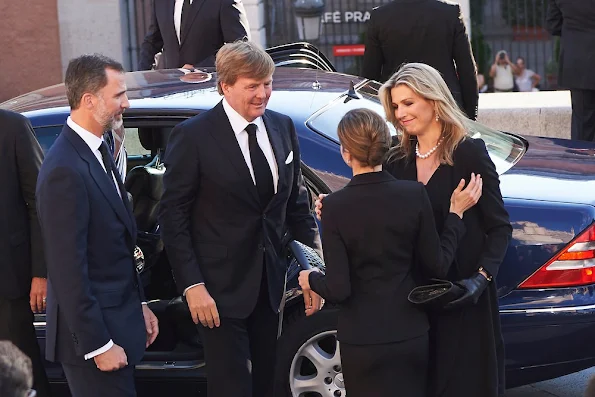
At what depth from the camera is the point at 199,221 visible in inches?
164

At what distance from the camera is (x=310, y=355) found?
4.77m

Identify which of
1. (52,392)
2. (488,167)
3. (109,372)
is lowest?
(52,392)

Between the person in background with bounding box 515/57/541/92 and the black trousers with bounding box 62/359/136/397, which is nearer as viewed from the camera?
the black trousers with bounding box 62/359/136/397

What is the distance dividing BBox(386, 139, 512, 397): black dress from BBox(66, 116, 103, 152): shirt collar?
1176 mm

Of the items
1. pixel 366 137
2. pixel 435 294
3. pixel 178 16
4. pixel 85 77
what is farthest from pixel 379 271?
pixel 178 16

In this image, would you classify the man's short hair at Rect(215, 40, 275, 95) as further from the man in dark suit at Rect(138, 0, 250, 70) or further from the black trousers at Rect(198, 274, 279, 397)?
the man in dark suit at Rect(138, 0, 250, 70)

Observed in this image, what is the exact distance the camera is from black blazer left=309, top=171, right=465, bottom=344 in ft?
12.0

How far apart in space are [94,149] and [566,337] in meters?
2.08

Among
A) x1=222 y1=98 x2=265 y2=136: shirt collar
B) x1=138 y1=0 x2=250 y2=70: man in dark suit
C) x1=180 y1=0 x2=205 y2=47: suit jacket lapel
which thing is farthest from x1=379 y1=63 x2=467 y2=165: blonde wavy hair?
x1=180 y1=0 x2=205 y2=47: suit jacket lapel

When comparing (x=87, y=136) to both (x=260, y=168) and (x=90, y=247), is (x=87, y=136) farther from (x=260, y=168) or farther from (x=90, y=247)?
(x=260, y=168)

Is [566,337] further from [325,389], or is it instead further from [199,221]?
[199,221]

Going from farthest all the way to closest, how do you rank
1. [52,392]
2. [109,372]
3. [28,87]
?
[28,87] < [52,392] < [109,372]

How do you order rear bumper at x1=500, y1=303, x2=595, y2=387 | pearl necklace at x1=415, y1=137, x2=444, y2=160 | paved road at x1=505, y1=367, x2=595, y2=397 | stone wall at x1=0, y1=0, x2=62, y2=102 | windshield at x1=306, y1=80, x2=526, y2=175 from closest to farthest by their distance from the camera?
pearl necklace at x1=415, y1=137, x2=444, y2=160 < rear bumper at x1=500, y1=303, x2=595, y2=387 < windshield at x1=306, y1=80, x2=526, y2=175 < paved road at x1=505, y1=367, x2=595, y2=397 < stone wall at x1=0, y1=0, x2=62, y2=102

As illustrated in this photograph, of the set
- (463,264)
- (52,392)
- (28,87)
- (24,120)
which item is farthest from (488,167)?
(28,87)
